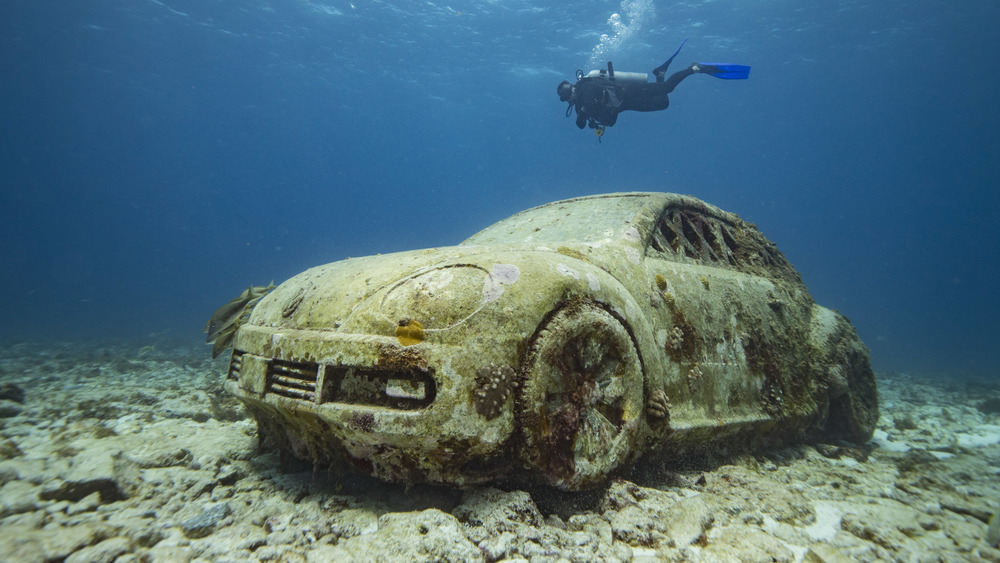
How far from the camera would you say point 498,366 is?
1830mm

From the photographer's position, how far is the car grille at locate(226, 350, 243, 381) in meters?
2.45

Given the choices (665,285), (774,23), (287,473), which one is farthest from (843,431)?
(774,23)

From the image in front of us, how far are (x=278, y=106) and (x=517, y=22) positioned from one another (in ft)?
191

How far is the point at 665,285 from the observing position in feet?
9.93

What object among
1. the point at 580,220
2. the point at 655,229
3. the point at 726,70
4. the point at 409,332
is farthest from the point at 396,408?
the point at 726,70

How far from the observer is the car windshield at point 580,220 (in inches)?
129

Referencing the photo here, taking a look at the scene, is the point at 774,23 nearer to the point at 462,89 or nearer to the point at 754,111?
the point at 462,89

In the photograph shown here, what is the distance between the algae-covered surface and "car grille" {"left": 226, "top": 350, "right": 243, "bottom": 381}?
515mm

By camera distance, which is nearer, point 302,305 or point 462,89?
point 302,305

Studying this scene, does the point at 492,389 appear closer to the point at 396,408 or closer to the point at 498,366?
the point at 498,366

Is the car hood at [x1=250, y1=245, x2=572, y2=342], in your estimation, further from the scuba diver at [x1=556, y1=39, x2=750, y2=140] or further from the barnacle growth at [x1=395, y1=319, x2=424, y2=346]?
the scuba diver at [x1=556, y1=39, x2=750, y2=140]

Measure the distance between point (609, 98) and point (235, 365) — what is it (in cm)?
1010

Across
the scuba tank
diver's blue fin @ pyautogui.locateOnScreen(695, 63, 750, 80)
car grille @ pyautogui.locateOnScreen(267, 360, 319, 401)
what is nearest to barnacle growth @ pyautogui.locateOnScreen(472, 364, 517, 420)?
car grille @ pyautogui.locateOnScreen(267, 360, 319, 401)

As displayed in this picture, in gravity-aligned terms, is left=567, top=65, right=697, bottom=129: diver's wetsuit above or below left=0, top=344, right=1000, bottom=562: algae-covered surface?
above
